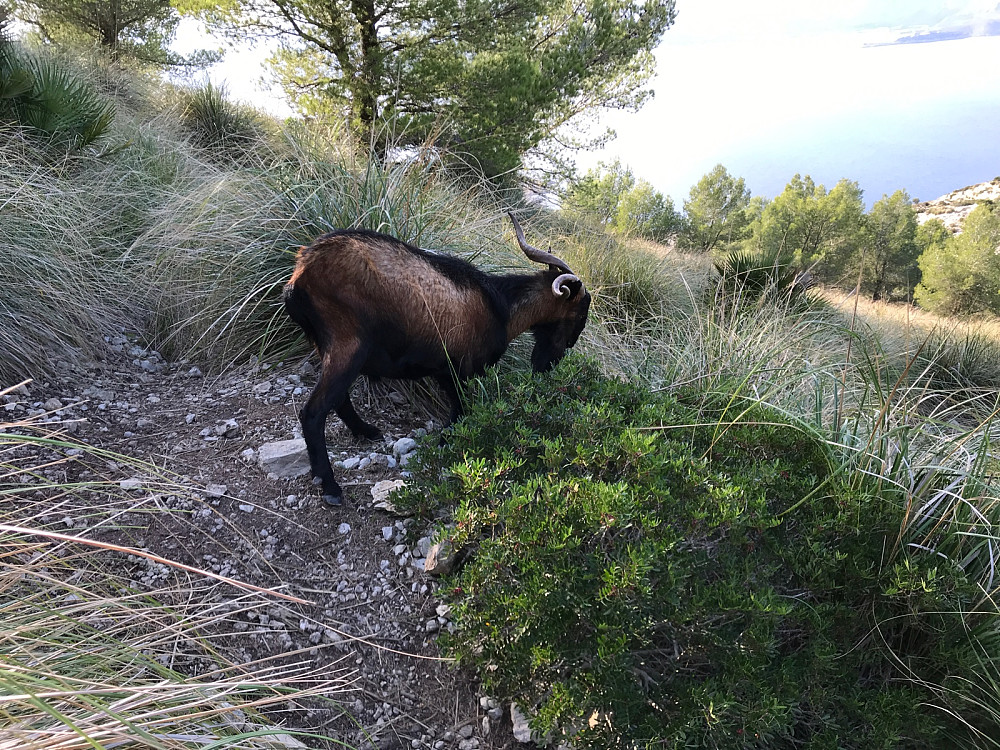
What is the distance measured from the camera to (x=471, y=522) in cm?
220

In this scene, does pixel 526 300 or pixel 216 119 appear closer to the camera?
pixel 526 300

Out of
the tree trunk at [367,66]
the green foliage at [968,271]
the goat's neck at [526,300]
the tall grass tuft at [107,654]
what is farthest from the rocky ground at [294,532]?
the green foliage at [968,271]

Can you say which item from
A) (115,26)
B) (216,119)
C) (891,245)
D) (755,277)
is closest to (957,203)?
(891,245)

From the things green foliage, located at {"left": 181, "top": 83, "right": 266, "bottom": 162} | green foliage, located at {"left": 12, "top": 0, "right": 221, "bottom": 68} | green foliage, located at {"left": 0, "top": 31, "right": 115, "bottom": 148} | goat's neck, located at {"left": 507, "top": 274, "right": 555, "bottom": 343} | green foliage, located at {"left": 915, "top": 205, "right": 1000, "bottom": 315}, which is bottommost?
green foliage, located at {"left": 915, "top": 205, "right": 1000, "bottom": 315}

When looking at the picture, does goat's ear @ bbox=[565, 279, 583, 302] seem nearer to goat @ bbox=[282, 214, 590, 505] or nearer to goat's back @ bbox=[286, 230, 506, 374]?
goat @ bbox=[282, 214, 590, 505]

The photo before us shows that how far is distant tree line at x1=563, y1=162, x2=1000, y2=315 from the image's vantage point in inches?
677

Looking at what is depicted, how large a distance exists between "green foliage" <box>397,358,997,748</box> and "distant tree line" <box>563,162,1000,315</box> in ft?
41.9

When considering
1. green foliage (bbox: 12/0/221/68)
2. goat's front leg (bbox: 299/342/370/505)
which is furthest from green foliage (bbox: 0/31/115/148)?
green foliage (bbox: 12/0/221/68)

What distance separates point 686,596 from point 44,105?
6.77m

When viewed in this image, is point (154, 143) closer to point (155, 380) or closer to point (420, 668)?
point (155, 380)

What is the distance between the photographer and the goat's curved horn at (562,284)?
3559 mm

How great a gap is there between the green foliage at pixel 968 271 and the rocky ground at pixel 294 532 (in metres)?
18.9

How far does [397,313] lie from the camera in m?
3.20

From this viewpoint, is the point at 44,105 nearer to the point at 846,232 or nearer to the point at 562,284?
the point at 562,284
